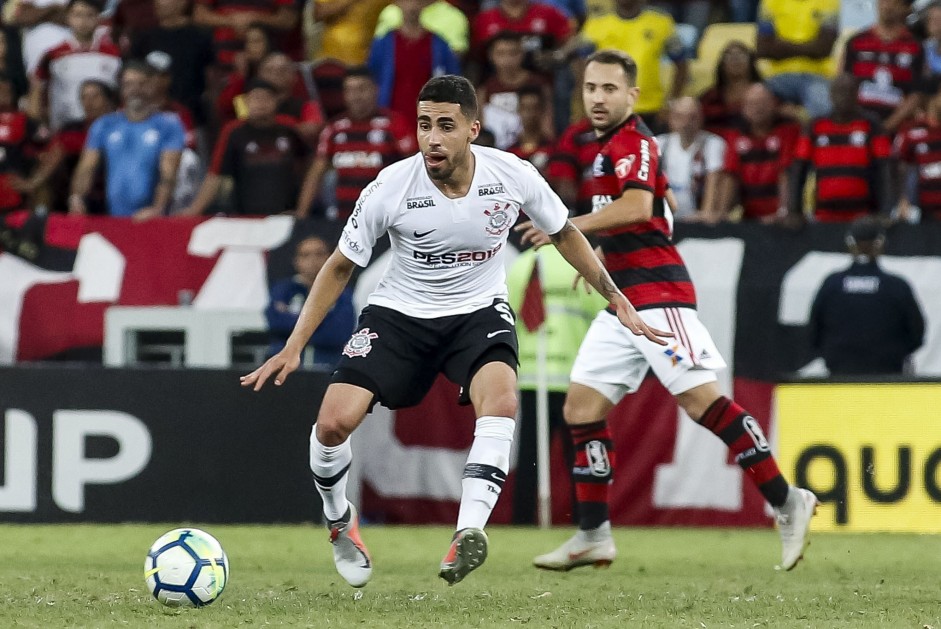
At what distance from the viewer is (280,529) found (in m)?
11.0

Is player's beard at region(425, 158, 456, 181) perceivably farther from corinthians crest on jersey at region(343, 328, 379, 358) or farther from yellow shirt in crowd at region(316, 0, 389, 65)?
yellow shirt in crowd at region(316, 0, 389, 65)

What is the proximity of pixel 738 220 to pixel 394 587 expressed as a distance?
638cm

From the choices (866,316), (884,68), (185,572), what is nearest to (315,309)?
(185,572)

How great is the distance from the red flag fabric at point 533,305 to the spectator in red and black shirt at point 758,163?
6.76 feet

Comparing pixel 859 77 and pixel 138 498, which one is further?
pixel 859 77

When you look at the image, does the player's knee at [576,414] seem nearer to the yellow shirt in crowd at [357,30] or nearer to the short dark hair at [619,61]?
the short dark hair at [619,61]

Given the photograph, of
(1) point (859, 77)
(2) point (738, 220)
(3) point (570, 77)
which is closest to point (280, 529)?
(2) point (738, 220)

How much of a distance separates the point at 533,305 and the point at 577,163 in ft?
4.94

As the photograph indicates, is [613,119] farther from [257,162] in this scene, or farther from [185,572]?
[257,162]

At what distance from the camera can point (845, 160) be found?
12.7 m

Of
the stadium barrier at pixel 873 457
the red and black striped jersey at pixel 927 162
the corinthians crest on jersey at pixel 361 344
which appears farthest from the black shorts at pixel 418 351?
the red and black striped jersey at pixel 927 162

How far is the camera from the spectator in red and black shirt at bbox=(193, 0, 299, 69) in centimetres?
1530

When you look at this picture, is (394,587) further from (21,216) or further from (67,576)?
(21,216)

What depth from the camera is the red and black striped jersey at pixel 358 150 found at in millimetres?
13297
